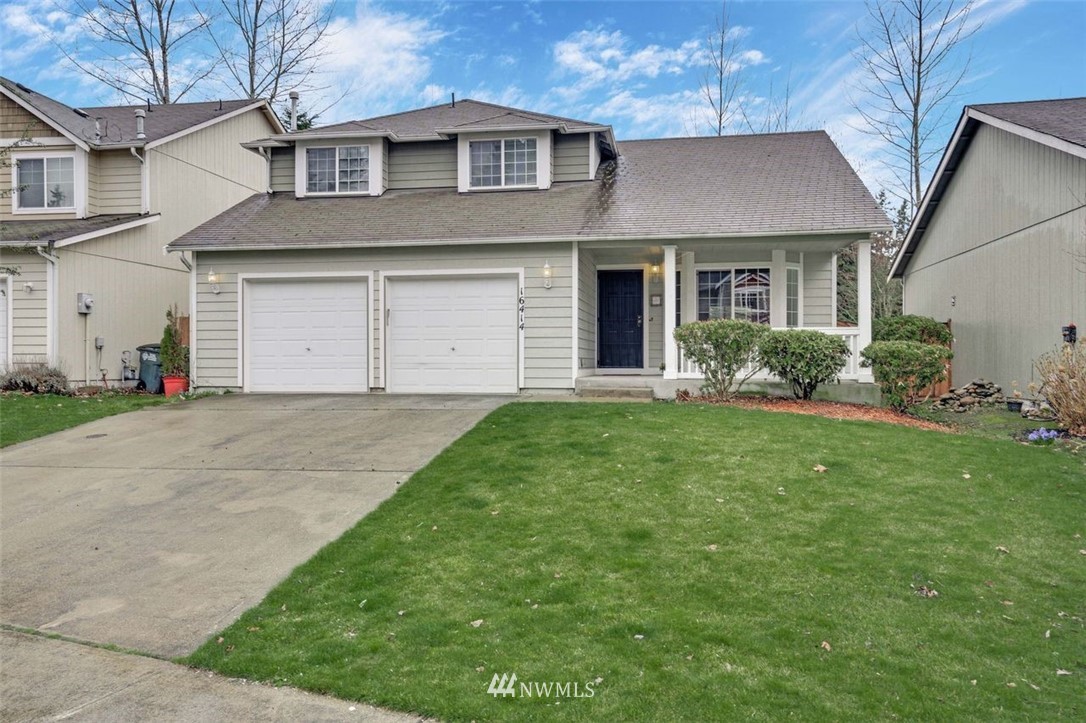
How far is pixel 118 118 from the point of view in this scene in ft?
54.6

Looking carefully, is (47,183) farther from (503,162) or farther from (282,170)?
(503,162)

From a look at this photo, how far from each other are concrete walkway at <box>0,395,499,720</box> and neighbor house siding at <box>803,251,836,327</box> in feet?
21.8

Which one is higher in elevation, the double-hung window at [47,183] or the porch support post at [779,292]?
the double-hung window at [47,183]

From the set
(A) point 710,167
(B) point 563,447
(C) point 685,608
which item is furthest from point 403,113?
(C) point 685,608

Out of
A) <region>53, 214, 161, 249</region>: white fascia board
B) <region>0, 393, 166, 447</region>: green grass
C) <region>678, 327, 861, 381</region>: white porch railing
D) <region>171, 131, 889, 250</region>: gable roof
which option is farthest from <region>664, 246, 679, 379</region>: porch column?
<region>53, 214, 161, 249</region>: white fascia board

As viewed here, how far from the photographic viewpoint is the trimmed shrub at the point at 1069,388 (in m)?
8.26

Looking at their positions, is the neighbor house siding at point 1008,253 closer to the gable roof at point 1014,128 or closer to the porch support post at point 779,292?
the gable roof at point 1014,128

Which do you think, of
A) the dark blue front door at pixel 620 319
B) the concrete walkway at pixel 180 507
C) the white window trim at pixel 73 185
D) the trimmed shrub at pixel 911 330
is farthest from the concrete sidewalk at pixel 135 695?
the white window trim at pixel 73 185

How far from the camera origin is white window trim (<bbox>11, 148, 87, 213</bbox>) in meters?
14.4

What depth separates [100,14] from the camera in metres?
20.7

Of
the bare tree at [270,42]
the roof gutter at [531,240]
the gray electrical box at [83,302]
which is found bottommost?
the gray electrical box at [83,302]

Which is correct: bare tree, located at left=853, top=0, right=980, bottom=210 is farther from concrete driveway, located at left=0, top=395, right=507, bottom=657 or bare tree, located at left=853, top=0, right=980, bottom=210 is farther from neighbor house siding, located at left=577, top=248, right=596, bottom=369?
concrete driveway, located at left=0, top=395, right=507, bottom=657

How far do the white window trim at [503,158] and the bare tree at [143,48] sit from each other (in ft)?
46.6

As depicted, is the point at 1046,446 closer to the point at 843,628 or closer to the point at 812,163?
the point at 843,628
